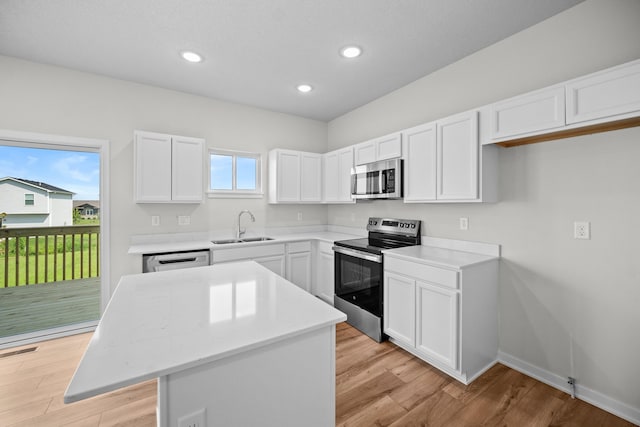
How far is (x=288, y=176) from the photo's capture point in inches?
156

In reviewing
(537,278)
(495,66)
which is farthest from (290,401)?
(495,66)

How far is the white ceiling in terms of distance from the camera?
199cm

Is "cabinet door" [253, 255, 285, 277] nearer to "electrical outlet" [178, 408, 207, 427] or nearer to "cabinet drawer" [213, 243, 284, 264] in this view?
"cabinet drawer" [213, 243, 284, 264]

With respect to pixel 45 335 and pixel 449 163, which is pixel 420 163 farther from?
pixel 45 335

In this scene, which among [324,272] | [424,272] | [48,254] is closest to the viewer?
Result: [424,272]

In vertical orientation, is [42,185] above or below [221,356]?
above

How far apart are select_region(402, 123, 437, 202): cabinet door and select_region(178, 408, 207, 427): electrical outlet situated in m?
A: 2.39

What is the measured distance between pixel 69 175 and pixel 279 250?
7.97 feet

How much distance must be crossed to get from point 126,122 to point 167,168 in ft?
2.36

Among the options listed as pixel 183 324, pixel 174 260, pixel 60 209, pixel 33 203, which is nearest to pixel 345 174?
pixel 174 260

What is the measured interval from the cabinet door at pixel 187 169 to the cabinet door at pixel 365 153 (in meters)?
1.91

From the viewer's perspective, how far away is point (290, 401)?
1026 millimetres

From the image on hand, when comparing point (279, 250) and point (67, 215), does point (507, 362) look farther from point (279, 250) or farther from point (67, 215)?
point (67, 215)

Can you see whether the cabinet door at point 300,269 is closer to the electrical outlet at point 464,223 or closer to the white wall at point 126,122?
the white wall at point 126,122
